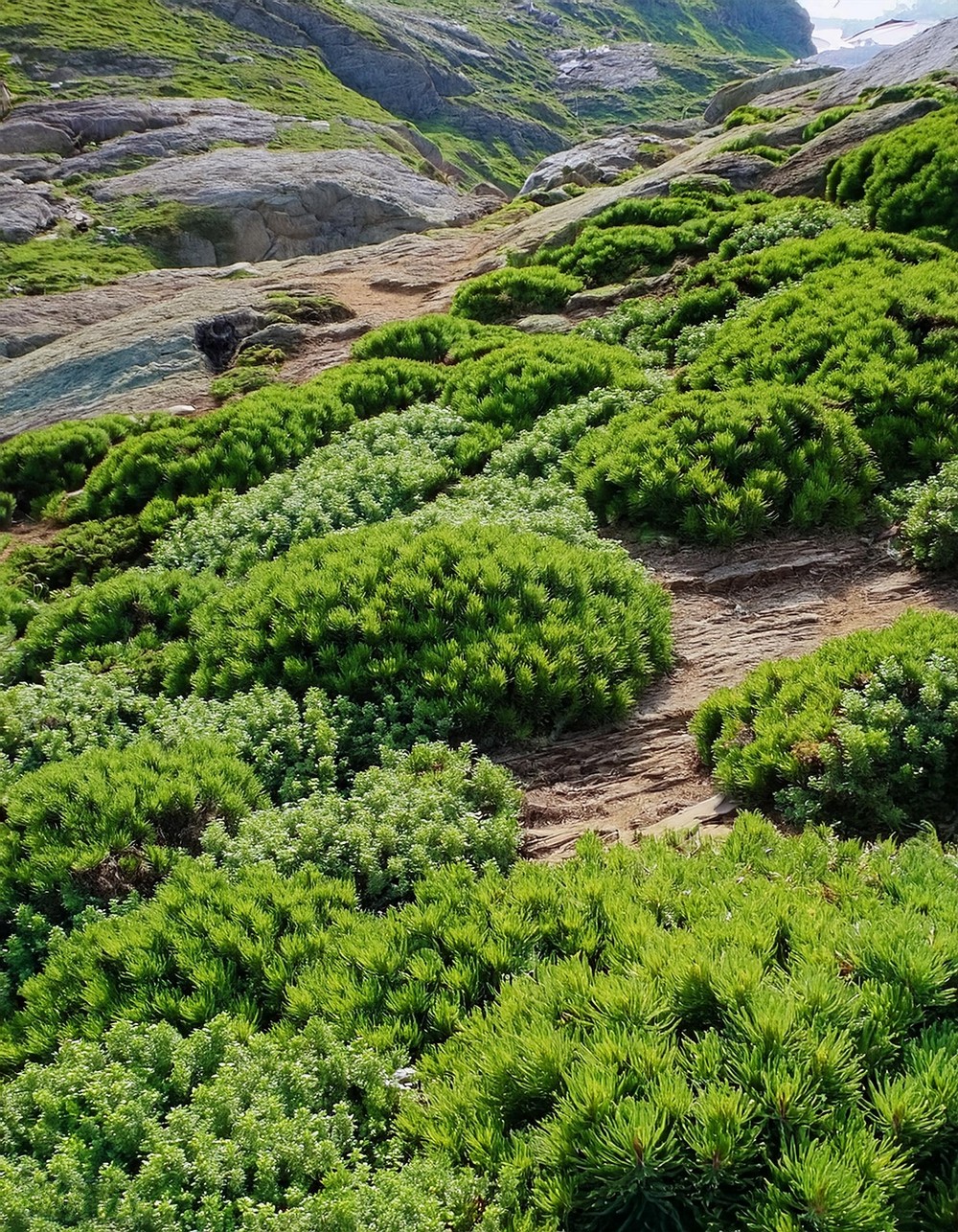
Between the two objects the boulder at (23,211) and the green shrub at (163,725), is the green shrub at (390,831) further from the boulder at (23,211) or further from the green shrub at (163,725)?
the boulder at (23,211)

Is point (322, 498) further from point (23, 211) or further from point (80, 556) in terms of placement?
point (23, 211)

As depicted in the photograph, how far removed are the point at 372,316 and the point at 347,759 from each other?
60.1 feet

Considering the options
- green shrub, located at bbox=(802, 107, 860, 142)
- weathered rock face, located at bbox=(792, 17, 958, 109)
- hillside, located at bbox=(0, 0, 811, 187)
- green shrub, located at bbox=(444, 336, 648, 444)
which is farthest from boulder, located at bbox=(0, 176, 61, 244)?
green shrub, located at bbox=(444, 336, 648, 444)

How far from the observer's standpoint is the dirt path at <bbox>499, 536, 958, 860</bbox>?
23.4 ft

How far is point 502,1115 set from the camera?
12.8 ft

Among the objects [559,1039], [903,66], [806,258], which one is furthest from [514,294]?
[559,1039]

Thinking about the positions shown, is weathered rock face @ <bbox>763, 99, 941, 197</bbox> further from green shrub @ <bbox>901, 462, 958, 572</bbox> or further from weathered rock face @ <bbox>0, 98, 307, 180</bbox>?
weathered rock face @ <bbox>0, 98, 307, 180</bbox>

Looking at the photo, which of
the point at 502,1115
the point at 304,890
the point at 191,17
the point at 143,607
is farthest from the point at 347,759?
the point at 191,17

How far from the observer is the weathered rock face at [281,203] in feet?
175

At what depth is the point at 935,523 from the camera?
9281mm

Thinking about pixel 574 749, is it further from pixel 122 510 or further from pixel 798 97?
pixel 798 97

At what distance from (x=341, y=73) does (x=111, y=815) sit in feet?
527

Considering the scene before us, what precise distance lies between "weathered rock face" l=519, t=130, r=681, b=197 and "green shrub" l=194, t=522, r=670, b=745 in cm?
3541

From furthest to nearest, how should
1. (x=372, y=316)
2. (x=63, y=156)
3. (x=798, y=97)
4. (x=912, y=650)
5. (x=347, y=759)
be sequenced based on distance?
(x=63, y=156) → (x=798, y=97) → (x=372, y=316) → (x=347, y=759) → (x=912, y=650)
